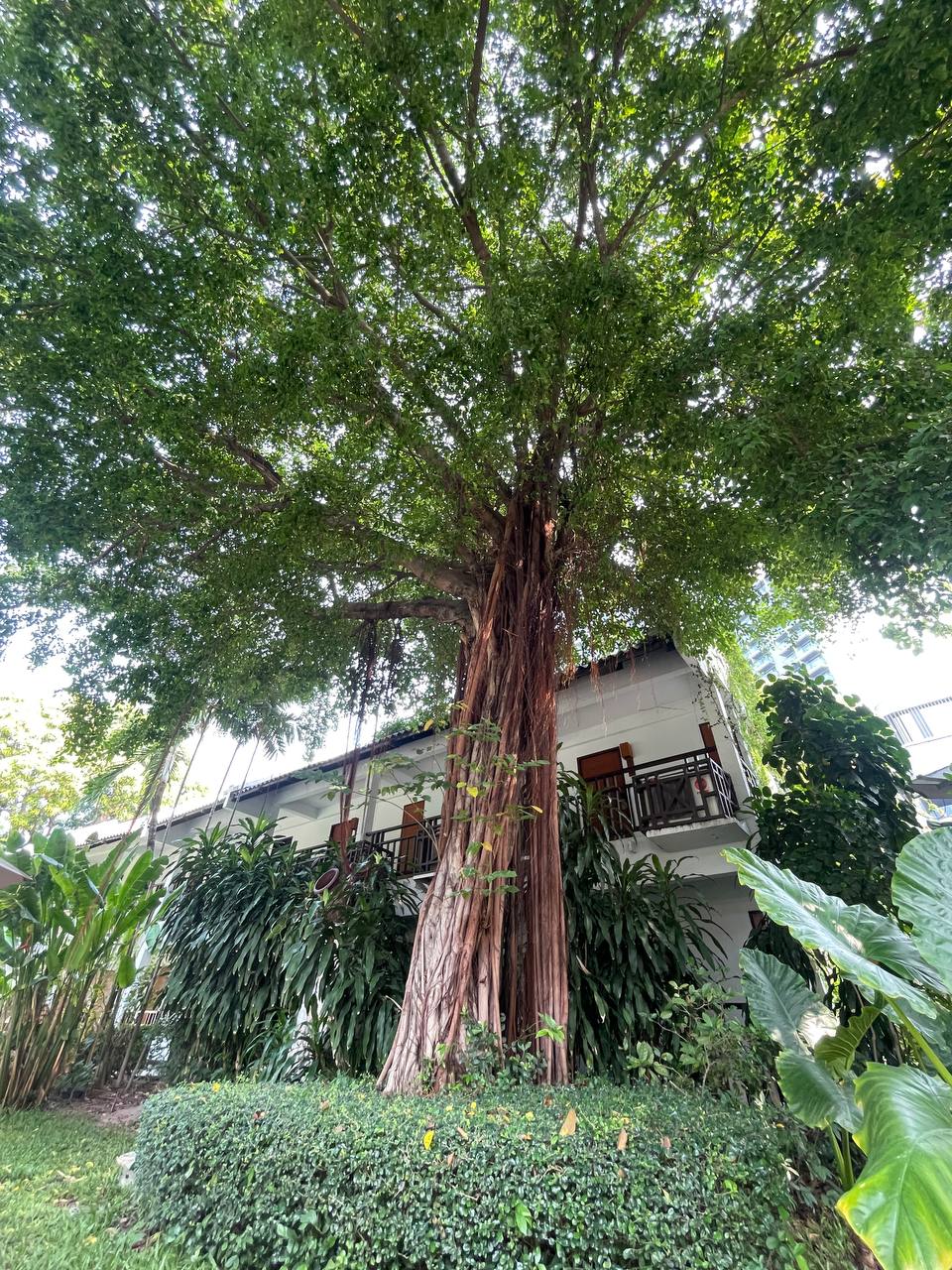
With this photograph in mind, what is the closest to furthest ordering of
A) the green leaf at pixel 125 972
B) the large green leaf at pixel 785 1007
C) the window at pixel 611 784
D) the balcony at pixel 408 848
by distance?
the large green leaf at pixel 785 1007, the green leaf at pixel 125 972, the window at pixel 611 784, the balcony at pixel 408 848

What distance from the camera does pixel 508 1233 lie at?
6.15ft

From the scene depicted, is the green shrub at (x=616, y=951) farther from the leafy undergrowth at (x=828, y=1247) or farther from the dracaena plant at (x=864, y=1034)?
the leafy undergrowth at (x=828, y=1247)

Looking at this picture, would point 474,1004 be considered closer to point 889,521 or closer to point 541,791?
point 541,791

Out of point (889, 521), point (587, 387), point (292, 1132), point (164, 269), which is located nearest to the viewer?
point (292, 1132)

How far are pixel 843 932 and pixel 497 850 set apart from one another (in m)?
1.84

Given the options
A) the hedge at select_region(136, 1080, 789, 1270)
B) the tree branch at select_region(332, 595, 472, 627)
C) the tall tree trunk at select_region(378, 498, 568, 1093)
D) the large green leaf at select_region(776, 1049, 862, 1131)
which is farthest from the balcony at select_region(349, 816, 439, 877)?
the large green leaf at select_region(776, 1049, 862, 1131)

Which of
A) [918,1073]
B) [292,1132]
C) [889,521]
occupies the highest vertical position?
[889,521]

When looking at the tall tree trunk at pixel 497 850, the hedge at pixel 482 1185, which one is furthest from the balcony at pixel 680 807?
the hedge at pixel 482 1185

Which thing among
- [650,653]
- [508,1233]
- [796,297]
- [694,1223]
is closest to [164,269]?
[796,297]

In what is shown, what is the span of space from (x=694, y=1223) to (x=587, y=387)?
4.53 meters

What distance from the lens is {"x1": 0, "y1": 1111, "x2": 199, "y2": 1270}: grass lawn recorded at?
2305mm

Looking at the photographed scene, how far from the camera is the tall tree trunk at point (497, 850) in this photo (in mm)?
3125

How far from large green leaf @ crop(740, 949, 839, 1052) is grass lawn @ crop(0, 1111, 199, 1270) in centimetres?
252

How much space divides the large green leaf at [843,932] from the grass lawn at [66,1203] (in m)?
2.63
